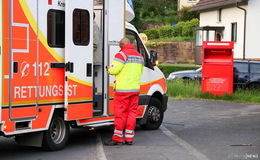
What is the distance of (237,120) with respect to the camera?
50.4 ft

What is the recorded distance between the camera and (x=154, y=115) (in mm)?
13258

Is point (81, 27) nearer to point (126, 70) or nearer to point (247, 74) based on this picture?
point (126, 70)

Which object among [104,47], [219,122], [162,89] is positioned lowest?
[219,122]

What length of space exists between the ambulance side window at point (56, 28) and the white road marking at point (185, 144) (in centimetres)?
288

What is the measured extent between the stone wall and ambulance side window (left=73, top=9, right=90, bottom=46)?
134ft

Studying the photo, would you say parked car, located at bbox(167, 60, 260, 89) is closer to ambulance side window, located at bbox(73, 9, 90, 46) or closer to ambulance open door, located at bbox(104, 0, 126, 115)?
ambulance open door, located at bbox(104, 0, 126, 115)

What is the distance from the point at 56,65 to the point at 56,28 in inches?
24.7

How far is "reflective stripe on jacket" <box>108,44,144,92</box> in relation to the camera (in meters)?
10.6

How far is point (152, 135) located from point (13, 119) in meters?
4.11

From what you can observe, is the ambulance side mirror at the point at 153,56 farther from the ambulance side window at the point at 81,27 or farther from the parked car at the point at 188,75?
the parked car at the point at 188,75

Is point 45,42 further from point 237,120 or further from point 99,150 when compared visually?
point 237,120

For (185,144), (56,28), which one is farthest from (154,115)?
(56,28)

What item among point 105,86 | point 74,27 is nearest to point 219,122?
point 105,86

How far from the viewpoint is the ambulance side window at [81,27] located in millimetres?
10273
